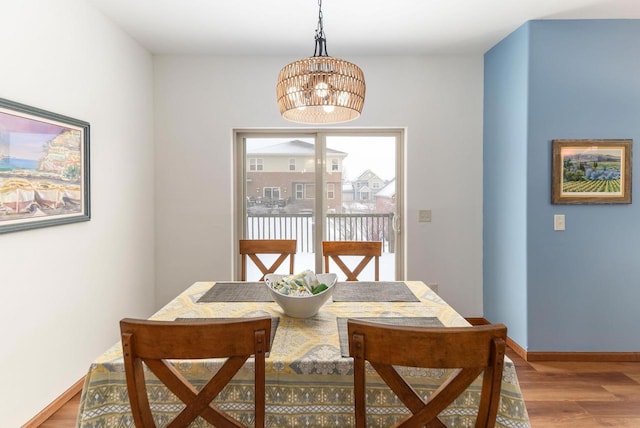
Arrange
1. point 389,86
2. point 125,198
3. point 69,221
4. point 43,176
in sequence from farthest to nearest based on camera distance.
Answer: point 389,86 → point 125,198 → point 69,221 → point 43,176

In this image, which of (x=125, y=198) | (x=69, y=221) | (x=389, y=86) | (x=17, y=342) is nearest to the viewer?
(x=17, y=342)

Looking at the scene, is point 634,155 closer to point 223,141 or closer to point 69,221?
point 223,141

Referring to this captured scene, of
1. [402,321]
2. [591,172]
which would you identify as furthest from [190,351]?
[591,172]

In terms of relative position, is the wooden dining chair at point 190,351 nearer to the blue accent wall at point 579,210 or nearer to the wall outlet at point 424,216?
the blue accent wall at point 579,210

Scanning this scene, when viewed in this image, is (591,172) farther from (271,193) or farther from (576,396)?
(271,193)

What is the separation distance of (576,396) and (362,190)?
2.26 meters

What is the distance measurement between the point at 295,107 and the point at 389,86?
80.0 inches

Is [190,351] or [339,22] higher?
[339,22]

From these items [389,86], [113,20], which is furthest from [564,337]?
[113,20]

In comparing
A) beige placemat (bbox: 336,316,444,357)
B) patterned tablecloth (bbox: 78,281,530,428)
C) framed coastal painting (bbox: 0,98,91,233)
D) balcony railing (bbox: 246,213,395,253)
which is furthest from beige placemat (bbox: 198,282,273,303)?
balcony railing (bbox: 246,213,395,253)

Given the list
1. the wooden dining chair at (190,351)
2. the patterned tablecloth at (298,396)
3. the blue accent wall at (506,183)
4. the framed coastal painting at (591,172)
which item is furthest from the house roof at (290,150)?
the wooden dining chair at (190,351)

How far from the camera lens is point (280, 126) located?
350 centimetres

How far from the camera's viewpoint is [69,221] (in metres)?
2.30

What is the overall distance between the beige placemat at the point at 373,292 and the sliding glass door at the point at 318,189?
1449 millimetres
